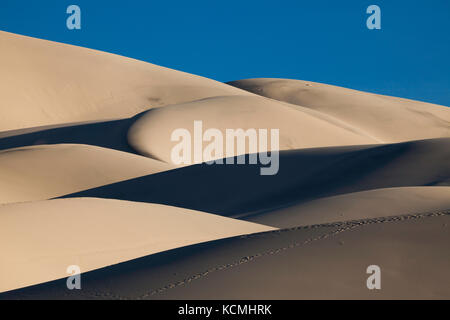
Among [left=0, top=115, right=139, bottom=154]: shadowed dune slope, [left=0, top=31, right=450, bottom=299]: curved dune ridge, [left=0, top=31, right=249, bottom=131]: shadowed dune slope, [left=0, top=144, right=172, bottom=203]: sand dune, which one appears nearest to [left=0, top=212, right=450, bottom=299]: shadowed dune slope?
[left=0, top=31, right=450, bottom=299]: curved dune ridge

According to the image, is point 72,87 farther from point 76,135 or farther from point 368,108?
point 368,108

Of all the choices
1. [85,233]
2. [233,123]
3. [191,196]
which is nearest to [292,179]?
[191,196]

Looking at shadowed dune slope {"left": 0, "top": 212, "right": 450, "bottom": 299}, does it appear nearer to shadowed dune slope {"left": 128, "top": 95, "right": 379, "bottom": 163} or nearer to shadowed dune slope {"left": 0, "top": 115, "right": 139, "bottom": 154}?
shadowed dune slope {"left": 128, "top": 95, "right": 379, "bottom": 163}

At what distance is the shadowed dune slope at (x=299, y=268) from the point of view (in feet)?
15.4

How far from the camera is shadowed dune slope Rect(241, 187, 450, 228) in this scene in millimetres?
10461

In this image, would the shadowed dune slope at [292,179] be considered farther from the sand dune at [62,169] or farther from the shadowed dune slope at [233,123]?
the shadowed dune slope at [233,123]

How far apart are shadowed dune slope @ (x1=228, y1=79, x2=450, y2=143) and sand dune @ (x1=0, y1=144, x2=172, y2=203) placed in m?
27.0

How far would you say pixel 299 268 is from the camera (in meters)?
5.08

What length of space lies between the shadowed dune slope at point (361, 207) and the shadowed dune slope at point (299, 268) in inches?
169

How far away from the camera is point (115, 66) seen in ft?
151

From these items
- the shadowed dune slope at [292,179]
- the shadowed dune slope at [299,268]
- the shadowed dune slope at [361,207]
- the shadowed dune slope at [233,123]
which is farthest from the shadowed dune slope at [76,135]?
the shadowed dune slope at [299,268]

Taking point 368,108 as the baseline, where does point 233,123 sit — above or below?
below

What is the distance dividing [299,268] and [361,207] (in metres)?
6.25
